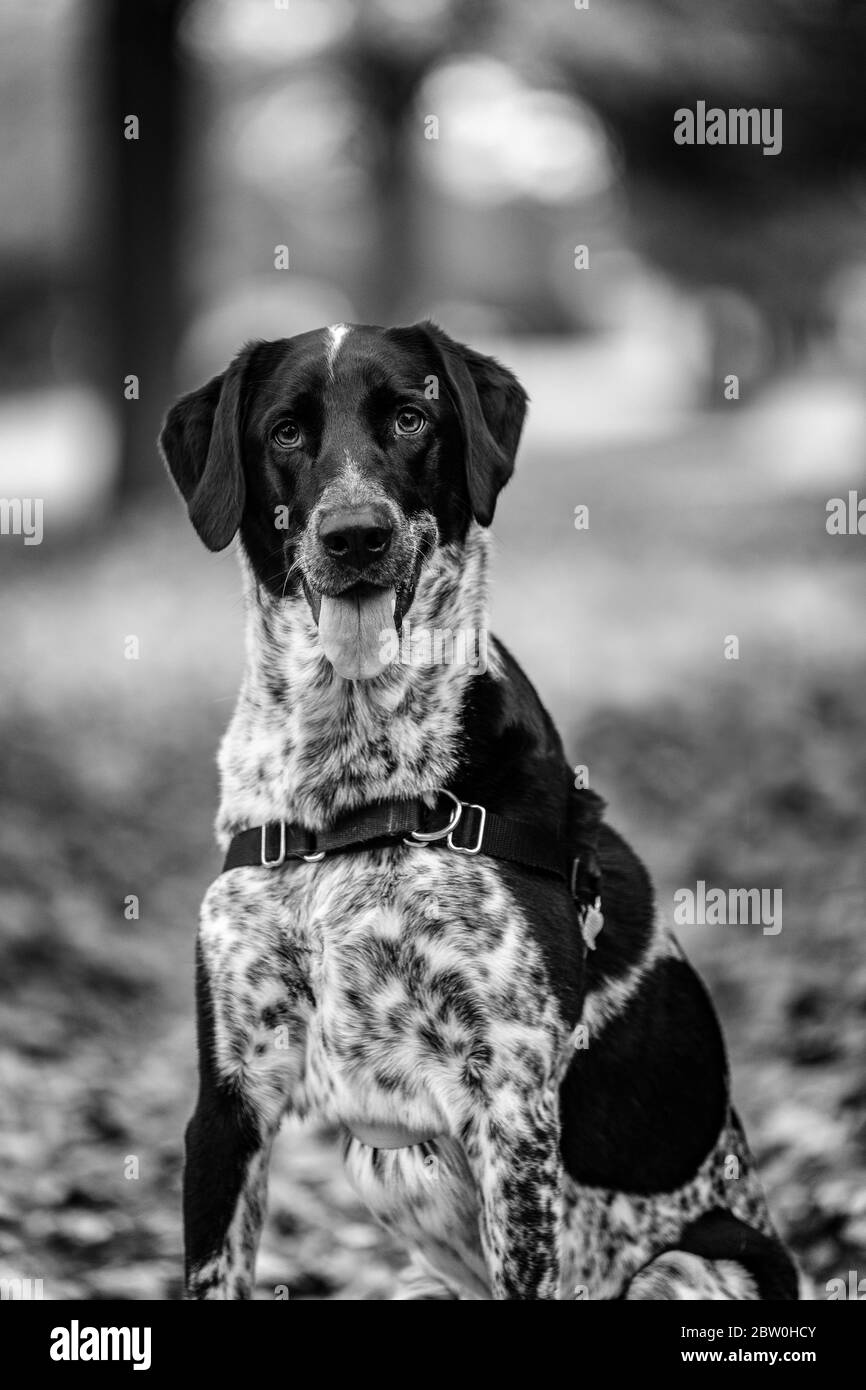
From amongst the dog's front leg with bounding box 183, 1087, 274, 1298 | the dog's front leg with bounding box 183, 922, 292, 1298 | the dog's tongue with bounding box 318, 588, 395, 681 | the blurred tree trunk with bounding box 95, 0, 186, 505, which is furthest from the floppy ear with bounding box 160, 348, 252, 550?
the blurred tree trunk with bounding box 95, 0, 186, 505

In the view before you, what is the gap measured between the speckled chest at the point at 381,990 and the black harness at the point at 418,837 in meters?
0.03

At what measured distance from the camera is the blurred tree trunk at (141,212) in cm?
888

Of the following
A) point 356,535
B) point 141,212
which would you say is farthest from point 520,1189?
point 141,212

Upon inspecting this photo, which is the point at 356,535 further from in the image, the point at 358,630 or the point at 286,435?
the point at 286,435

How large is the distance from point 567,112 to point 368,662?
374 inches

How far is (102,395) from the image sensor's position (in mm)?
9273

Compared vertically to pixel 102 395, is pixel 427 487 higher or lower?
lower

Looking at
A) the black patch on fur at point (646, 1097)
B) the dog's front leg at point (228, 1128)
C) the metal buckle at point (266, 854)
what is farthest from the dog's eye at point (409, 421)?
the black patch on fur at point (646, 1097)

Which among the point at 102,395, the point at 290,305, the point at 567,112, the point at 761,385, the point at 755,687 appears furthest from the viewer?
the point at 290,305

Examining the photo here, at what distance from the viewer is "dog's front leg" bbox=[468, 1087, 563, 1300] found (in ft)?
9.01

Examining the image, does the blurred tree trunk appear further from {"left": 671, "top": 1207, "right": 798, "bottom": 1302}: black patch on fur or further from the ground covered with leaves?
{"left": 671, "top": 1207, "right": 798, "bottom": 1302}: black patch on fur

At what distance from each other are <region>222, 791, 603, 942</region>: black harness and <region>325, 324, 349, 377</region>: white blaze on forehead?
909 mm
